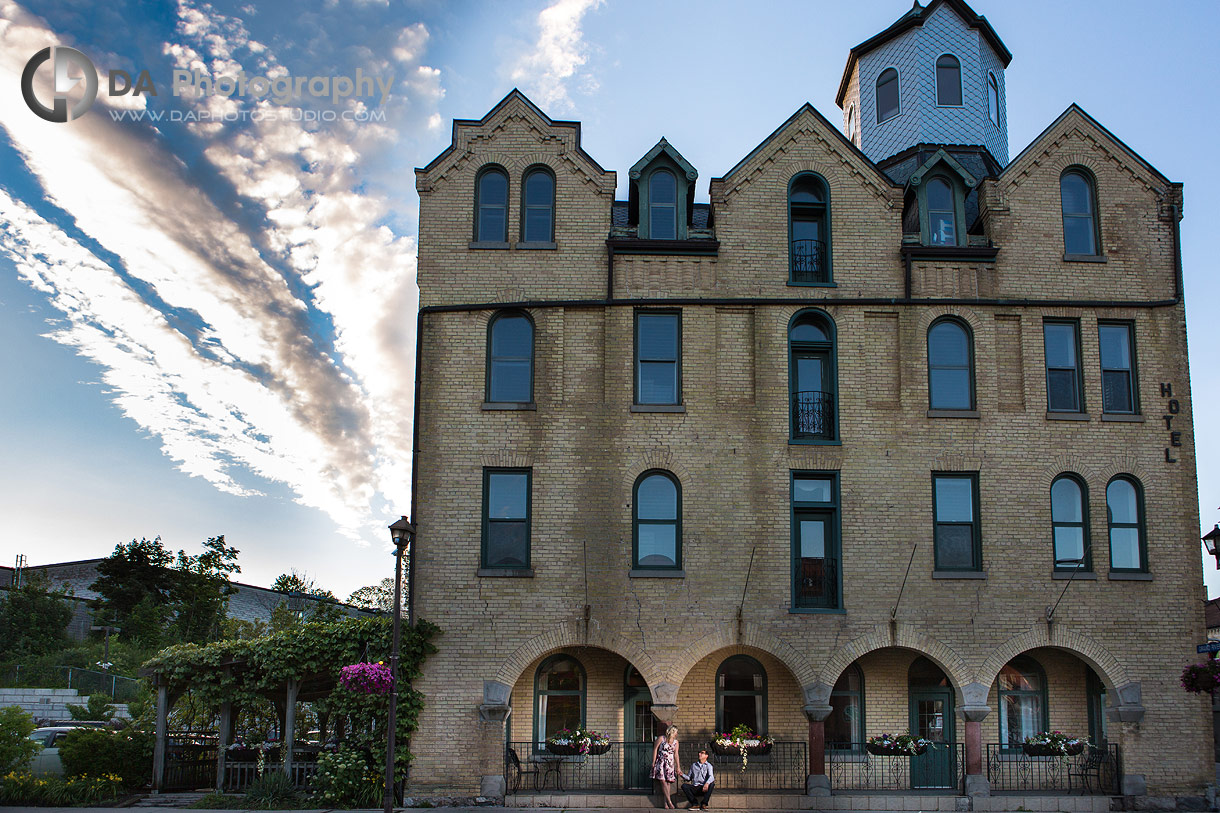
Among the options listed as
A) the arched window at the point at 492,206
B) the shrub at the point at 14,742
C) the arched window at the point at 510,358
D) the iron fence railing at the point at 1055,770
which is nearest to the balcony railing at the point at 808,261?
the arched window at the point at 510,358

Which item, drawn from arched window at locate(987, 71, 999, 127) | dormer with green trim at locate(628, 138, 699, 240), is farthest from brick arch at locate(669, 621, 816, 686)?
arched window at locate(987, 71, 999, 127)

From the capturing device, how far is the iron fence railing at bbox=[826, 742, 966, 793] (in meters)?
19.7

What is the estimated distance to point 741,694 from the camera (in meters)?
20.5

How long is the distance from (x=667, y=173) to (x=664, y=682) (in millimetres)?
10972

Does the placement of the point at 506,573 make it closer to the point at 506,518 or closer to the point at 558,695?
the point at 506,518

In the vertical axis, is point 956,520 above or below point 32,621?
above

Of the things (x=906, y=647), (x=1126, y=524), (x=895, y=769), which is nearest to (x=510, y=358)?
(x=906, y=647)

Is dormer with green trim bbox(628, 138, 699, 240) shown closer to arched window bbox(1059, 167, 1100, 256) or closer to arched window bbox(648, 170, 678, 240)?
arched window bbox(648, 170, 678, 240)

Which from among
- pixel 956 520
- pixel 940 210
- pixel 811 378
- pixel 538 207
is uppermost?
pixel 940 210

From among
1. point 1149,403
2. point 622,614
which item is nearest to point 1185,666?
point 1149,403

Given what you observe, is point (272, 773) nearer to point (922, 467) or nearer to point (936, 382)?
point (922, 467)

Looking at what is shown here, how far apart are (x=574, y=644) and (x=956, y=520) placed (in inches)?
325

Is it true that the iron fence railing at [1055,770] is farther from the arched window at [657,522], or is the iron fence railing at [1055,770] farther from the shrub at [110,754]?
the shrub at [110,754]

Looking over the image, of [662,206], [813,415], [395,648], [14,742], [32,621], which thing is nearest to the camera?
[395,648]
